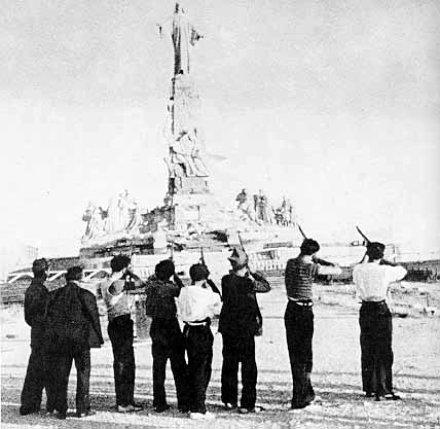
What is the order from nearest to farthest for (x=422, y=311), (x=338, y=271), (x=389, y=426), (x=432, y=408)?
1. (x=389, y=426)
2. (x=432, y=408)
3. (x=338, y=271)
4. (x=422, y=311)

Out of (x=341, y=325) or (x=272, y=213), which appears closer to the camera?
(x=341, y=325)

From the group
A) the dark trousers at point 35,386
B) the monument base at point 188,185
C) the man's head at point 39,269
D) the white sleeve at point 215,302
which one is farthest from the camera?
the monument base at point 188,185

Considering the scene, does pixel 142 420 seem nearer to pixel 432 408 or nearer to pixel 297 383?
pixel 297 383

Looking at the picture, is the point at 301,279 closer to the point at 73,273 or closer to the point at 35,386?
the point at 73,273

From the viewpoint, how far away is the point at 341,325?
9.42 meters

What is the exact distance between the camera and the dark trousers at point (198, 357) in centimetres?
517

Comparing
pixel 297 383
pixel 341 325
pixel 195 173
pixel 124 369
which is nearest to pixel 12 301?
pixel 341 325

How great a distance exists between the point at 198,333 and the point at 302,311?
2.96 feet

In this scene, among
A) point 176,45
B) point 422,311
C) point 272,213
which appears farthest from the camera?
point 272,213

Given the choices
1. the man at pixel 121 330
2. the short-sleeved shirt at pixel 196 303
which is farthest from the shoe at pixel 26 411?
the short-sleeved shirt at pixel 196 303

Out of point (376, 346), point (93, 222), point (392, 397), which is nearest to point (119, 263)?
point (376, 346)

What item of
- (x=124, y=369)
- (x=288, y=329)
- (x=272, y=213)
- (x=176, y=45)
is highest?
(x=176, y=45)

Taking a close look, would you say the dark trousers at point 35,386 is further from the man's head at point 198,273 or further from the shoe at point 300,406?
the shoe at point 300,406

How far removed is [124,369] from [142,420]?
0.54 meters
